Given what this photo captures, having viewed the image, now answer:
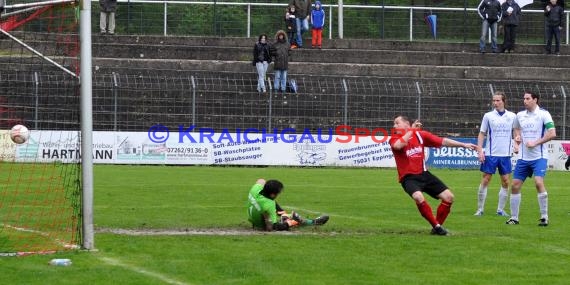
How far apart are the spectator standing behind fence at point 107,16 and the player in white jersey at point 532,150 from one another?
2568 cm

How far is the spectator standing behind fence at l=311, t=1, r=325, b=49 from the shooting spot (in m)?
41.4

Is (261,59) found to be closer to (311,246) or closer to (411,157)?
(411,157)

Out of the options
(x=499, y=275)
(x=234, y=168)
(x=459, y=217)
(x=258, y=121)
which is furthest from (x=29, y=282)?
(x=258, y=121)

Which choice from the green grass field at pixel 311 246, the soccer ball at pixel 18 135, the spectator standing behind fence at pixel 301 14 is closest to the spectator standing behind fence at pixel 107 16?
the spectator standing behind fence at pixel 301 14

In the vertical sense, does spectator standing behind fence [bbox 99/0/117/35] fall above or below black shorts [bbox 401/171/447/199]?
above

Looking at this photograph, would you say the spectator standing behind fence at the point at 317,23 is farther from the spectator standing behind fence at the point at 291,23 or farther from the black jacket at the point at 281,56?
A: the black jacket at the point at 281,56

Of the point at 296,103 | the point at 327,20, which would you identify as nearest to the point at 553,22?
the point at 327,20

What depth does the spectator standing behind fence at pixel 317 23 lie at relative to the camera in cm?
4138

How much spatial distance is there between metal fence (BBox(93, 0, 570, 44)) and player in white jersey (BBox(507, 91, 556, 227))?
26.7 meters

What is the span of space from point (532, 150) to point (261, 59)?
20342 millimetres

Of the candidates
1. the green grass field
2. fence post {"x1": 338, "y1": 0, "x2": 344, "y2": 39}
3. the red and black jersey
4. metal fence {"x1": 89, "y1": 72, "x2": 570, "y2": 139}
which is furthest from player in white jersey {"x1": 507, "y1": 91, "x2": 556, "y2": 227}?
fence post {"x1": 338, "y1": 0, "x2": 344, "y2": 39}

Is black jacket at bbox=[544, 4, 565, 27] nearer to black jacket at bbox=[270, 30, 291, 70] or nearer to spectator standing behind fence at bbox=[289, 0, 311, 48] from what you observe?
spectator standing behind fence at bbox=[289, 0, 311, 48]

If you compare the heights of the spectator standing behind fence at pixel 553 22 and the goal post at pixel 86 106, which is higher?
the spectator standing behind fence at pixel 553 22

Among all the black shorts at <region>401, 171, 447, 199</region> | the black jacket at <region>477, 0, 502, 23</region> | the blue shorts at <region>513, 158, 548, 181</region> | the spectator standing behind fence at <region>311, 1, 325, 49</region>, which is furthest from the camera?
the spectator standing behind fence at <region>311, 1, 325, 49</region>
